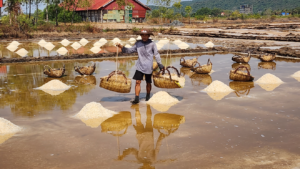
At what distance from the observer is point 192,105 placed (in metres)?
6.16

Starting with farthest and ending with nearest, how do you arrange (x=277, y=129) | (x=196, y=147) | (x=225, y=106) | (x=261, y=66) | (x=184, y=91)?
1. (x=261, y=66)
2. (x=184, y=91)
3. (x=225, y=106)
4. (x=277, y=129)
5. (x=196, y=147)

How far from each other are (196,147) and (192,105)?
6.76 feet

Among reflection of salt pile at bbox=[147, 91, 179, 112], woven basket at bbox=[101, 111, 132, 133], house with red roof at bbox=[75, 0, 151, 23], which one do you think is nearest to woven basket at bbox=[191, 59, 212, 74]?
reflection of salt pile at bbox=[147, 91, 179, 112]

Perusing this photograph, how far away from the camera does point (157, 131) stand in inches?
189

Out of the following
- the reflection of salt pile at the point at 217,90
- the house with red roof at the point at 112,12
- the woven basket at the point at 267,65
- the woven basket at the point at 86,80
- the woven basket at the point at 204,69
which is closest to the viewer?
the reflection of salt pile at the point at 217,90

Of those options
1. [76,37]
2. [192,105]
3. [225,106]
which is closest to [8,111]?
[192,105]

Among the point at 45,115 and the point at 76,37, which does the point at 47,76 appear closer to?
the point at 45,115

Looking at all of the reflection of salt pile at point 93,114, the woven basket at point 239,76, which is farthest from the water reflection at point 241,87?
the reflection of salt pile at point 93,114

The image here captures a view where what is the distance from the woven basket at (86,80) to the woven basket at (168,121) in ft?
10.9

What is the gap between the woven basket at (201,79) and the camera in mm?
8414

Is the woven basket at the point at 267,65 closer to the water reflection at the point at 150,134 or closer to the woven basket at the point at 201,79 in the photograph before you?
the woven basket at the point at 201,79

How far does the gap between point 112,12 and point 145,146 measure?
37.5 metres

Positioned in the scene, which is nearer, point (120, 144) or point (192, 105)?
point (120, 144)

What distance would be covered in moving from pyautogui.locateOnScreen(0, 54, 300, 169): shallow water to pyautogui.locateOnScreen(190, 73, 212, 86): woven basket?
78cm
